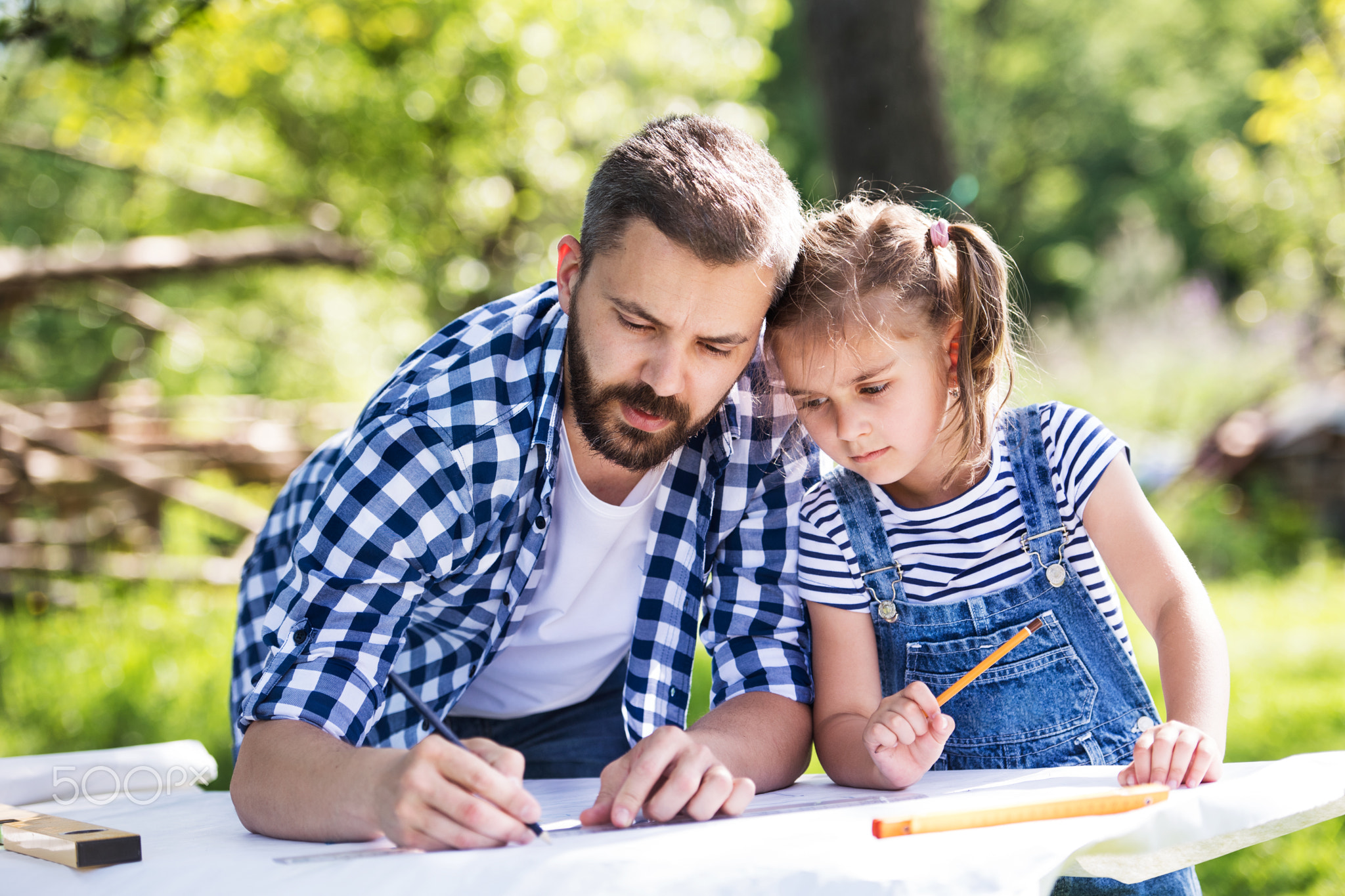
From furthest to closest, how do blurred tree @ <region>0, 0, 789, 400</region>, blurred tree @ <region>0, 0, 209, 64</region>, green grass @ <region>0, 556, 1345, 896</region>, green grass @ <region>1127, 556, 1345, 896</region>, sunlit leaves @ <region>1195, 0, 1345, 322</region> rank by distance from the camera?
blurred tree @ <region>0, 0, 789, 400</region>
sunlit leaves @ <region>1195, 0, 1345, 322</region>
green grass @ <region>0, 556, 1345, 896</region>
green grass @ <region>1127, 556, 1345, 896</region>
blurred tree @ <region>0, 0, 209, 64</region>

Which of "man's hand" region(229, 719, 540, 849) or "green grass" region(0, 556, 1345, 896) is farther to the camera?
"green grass" region(0, 556, 1345, 896)

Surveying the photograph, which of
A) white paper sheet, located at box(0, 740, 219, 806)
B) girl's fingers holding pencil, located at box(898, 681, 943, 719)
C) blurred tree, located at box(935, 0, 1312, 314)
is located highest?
blurred tree, located at box(935, 0, 1312, 314)

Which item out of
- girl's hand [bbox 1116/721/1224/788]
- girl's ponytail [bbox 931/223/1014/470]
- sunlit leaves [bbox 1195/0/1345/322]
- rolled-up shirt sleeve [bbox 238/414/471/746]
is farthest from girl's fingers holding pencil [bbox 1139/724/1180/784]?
sunlit leaves [bbox 1195/0/1345/322]

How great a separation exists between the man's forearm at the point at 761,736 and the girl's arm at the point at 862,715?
0.04 m

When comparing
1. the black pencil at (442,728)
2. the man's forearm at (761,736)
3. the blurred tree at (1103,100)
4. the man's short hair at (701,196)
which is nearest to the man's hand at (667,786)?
the black pencil at (442,728)

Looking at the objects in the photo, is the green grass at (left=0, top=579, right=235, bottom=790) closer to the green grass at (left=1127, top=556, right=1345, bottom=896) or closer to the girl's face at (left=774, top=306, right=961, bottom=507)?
the girl's face at (left=774, top=306, right=961, bottom=507)

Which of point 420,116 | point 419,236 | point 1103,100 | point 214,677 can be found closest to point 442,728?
point 214,677

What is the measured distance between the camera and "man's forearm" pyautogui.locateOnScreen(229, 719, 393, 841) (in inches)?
49.3

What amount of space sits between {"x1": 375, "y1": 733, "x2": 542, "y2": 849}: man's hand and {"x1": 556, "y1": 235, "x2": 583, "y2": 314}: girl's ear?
0.86m

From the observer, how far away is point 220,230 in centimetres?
935

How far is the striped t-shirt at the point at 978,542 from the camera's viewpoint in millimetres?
1767

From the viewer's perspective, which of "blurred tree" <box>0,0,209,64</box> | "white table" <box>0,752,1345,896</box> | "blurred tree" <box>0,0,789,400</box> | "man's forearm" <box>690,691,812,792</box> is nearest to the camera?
"white table" <box>0,752,1345,896</box>

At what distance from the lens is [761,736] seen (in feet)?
5.40

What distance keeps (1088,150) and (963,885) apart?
20.0 meters
